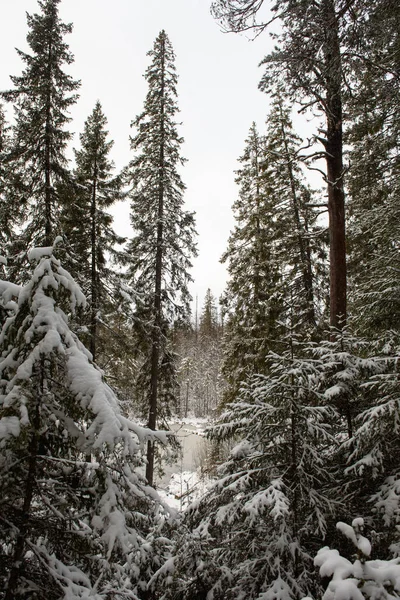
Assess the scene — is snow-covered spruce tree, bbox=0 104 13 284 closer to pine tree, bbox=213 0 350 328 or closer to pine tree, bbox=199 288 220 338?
pine tree, bbox=213 0 350 328

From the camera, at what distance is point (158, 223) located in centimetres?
1378

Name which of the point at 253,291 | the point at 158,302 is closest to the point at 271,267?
the point at 253,291

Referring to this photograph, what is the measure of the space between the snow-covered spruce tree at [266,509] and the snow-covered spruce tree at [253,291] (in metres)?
9.24

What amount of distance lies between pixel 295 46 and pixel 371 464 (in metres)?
6.54

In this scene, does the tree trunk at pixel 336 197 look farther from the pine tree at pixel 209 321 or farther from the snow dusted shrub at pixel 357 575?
the pine tree at pixel 209 321

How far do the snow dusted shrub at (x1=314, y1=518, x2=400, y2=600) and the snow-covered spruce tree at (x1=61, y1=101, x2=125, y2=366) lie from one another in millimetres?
10563

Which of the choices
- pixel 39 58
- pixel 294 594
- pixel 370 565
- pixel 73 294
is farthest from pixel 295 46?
pixel 39 58

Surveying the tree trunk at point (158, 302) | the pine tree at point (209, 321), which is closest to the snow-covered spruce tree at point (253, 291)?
the tree trunk at point (158, 302)

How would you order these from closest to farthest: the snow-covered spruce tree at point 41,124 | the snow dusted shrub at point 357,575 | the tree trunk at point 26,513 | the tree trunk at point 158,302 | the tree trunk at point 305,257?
the snow dusted shrub at point 357,575 < the tree trunk at point 26,513 < the snow-covered spruce tree at point 41,124 < the tree trunk at point 305,257 < the tree trunk at point 158,302

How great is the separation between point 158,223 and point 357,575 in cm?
1322

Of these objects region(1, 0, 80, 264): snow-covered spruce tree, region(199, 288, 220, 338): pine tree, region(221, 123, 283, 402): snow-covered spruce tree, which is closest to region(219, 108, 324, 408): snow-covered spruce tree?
region(221, 123, 283, 402): snow-covered spruce tree

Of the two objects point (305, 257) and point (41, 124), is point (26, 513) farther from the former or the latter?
point (305, 257)

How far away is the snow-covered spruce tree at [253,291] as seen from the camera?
14.1 m

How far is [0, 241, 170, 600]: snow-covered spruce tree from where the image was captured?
237 centimetres
